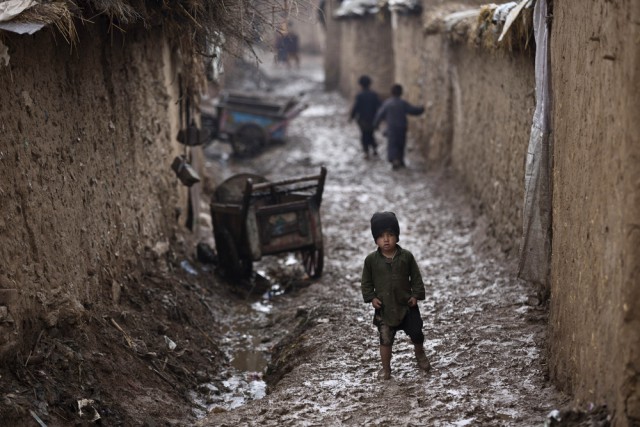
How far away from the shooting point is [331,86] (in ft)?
88.8

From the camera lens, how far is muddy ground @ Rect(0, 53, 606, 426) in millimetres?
5012

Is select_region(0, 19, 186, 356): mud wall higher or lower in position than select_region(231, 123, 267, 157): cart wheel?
higher

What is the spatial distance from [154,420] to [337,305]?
2.64m

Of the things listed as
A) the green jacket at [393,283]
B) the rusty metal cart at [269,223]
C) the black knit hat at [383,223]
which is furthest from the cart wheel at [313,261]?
the black knit hat at [383,223]

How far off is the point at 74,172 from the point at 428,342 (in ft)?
9.03

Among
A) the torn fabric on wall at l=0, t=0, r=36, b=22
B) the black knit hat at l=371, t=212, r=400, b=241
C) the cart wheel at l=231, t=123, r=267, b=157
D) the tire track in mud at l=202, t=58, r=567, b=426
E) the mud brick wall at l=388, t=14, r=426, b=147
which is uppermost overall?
the torn fabric on wall at l=0, t=0, r=36, b=22

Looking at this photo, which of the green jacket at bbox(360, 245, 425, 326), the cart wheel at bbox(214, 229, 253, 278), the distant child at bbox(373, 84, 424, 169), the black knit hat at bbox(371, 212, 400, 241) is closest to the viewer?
the black knit hat at bbox(371, 212, 400, 241)

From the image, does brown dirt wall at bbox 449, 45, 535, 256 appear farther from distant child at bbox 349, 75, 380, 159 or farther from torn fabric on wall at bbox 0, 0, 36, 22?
torn fabric on wall at bbox 0, 0, 36, 22

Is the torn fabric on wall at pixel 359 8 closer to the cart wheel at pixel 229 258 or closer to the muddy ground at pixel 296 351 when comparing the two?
the muddy ground at pixel 296 351

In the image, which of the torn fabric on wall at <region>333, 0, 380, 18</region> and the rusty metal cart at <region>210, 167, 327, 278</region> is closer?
the rusty metal cart at <region>210, 167, 327, 278</region>

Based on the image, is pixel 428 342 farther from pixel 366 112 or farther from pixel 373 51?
pixel 373 51

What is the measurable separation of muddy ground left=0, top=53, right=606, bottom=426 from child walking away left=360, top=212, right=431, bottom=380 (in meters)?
0.32

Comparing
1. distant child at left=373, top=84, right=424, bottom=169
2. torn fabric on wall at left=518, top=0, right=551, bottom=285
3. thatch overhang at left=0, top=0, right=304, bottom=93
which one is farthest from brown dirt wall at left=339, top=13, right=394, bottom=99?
torn fabric on wall at left=518, top=0, right=551, bottom=285

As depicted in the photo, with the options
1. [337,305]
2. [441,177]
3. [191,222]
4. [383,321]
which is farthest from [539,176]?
[441,177]
